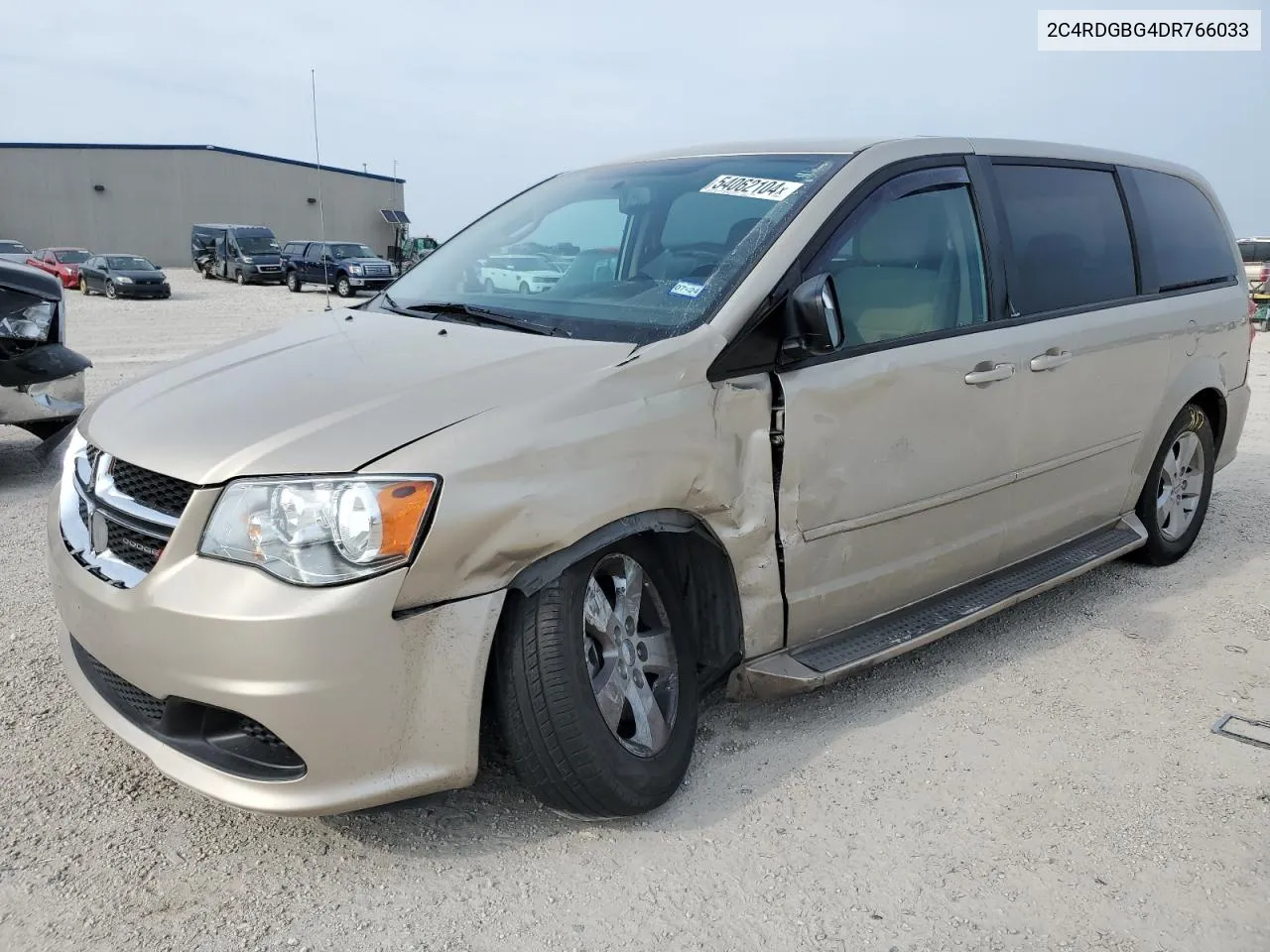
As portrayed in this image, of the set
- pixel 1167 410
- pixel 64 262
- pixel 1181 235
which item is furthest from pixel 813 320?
pixel 64 262

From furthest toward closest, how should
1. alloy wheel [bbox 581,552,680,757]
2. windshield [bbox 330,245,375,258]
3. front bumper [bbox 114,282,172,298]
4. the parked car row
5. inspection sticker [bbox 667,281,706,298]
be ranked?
windshield [bbox 330,245,375,258]
the parked car row
front bumper [bbox 114,282,172,298]
inspection sticker [bbox 667,281,706,298]
alloy wheel [bbox 581,552,680,757]

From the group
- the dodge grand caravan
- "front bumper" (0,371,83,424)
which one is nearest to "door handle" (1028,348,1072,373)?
the dodge grand caravan

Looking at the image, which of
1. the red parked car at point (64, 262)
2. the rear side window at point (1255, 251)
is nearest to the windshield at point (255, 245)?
the red parked car at point (64, 262)

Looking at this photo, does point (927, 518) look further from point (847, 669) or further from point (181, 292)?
point (181, 292)

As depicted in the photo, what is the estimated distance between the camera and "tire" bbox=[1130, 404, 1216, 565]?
15.2 ft

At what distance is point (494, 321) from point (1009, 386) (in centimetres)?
177

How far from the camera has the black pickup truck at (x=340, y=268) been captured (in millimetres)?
30156

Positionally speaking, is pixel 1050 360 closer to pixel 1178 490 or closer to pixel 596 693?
pixel 1178 490

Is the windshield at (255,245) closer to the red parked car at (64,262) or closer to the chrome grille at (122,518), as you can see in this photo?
the red parked car at (64,262)

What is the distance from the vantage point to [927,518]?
342 cm

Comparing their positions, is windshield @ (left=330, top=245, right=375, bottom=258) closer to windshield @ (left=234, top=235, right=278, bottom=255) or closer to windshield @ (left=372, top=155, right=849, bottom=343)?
windshield @ (left=234, top=235, right=278, bottom=255)

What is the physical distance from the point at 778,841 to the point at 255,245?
36730 millimetres

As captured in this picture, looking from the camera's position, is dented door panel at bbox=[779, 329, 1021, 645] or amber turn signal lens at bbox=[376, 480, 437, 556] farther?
dented door panel at bbox=[779, 329, 1021, 645]

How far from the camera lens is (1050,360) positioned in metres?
3.75
